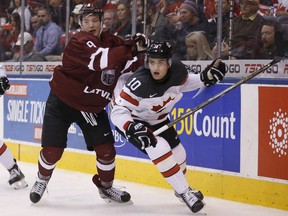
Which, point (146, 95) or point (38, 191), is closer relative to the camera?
point (146, 95)

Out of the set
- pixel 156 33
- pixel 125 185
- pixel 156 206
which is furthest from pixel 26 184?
pixel 156 33

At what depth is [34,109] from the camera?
5730 millimetres

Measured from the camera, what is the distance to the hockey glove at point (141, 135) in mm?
3365

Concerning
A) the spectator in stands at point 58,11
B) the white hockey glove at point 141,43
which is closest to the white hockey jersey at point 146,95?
the white hockey glove at point 141,43

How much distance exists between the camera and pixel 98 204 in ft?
13.0

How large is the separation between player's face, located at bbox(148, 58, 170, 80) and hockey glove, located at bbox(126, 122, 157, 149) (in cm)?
29

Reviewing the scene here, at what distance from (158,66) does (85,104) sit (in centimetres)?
56

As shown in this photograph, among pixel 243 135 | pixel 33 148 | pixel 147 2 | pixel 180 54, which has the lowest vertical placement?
pixel 33 148

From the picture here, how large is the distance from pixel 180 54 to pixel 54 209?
1.44m

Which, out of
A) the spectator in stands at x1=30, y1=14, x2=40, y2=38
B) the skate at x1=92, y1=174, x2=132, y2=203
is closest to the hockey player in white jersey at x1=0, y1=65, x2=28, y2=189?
the skate at x1=92, y1=174, x2=132, y2=203

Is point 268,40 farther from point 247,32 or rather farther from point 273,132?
point 273,132

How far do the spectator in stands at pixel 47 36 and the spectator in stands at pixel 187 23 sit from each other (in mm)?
1483

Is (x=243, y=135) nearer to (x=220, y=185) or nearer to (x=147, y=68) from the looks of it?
(x=220, y=185)

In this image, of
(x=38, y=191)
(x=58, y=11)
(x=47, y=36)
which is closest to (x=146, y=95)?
(x=38, y=191)
